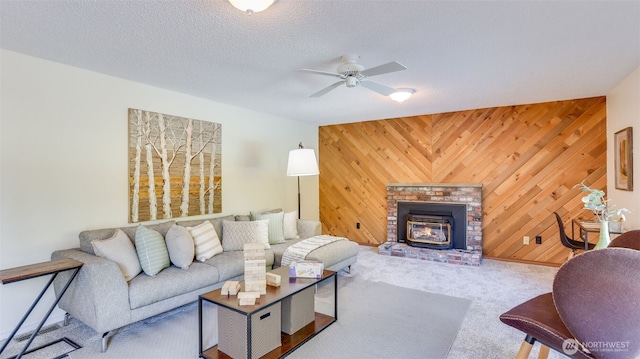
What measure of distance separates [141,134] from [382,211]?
4.04 meters

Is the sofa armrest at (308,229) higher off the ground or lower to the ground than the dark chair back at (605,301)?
lower

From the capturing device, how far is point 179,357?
2283mm

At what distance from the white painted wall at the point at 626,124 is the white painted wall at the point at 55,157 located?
16.0 feet

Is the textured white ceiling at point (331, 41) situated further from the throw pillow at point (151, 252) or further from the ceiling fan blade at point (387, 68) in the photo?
the throw pillow at point (151, 252)

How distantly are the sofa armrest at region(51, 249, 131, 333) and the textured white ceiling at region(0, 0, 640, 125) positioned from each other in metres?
1.73

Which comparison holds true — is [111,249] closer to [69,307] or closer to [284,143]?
[69,307]

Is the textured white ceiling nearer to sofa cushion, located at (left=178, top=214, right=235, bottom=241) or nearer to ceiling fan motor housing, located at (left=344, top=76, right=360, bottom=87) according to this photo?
ceiling fan motor housing, located at (left=344, top=76, right=360, bottom=87)

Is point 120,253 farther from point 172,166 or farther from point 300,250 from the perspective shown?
point 300,250

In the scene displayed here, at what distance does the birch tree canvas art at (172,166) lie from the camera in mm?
3492

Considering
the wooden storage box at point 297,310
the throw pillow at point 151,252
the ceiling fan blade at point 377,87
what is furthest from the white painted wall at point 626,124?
the throw pillow at point 151,252

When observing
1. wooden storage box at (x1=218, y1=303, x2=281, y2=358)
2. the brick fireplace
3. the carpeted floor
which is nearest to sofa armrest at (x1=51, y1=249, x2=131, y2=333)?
the carpeted floor

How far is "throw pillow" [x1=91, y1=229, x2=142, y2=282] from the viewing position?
261 centimetres

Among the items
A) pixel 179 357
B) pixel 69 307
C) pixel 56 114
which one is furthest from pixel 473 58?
pixel 69 307

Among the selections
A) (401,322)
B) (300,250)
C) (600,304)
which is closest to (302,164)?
(300,250)
